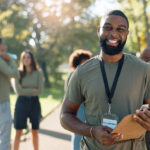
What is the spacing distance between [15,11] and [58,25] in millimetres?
4664

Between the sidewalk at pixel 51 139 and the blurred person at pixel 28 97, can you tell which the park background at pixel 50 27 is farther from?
the blurred person at pixel 28 97

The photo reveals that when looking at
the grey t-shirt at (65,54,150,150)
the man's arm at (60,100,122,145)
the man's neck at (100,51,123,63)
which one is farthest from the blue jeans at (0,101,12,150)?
the man's neck at (100,51,123,63)

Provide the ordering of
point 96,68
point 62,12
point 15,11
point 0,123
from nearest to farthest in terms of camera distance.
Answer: point 96,68, point 0,123, point 15,11, point 62,12

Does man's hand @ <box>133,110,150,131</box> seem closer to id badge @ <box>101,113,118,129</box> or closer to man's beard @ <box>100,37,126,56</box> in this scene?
id badge @ <box>101,113,118,129</box>

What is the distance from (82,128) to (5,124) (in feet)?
7.60

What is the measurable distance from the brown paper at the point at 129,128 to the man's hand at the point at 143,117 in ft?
0.11

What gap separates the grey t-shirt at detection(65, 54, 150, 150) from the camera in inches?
76.9

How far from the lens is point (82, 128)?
201 cm

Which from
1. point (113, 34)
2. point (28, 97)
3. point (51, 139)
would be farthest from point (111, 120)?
point (51, 139)

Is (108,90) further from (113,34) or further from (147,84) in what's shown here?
(113,34)

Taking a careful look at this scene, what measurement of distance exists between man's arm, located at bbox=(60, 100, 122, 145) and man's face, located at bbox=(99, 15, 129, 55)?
1.73 ft

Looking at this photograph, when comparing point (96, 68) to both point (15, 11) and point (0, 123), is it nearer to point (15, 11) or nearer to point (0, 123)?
point (0, 123)

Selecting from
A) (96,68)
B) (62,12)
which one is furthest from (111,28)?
(62,12)

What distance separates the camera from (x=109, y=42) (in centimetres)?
207
